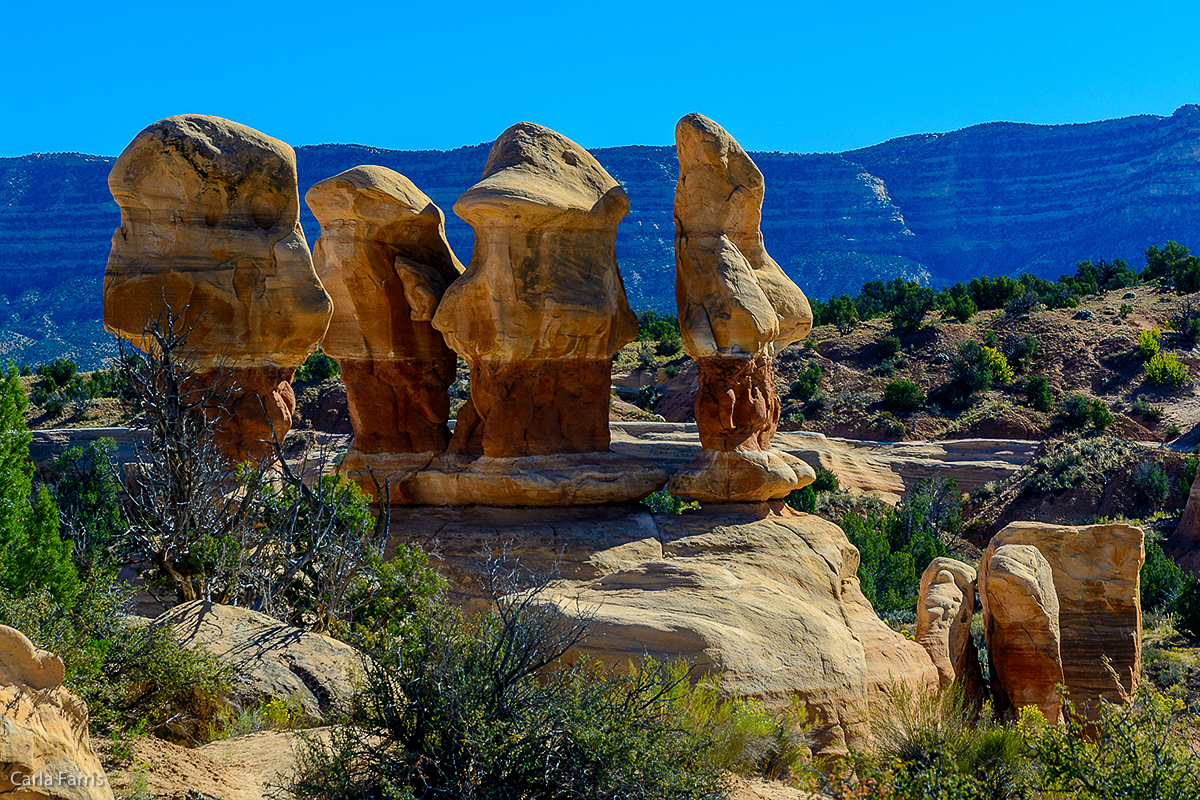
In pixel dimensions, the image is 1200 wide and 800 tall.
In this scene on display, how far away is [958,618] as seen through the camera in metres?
11.6

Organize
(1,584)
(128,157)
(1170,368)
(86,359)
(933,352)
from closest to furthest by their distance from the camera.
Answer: (1,584)
(128,157)
(1170,368)
(933,352)
(86,359)

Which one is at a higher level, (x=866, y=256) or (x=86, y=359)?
(x=866, y=256)

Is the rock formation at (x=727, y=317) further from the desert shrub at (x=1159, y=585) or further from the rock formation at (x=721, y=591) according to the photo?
the desert shrub at (x=1159, y=585)

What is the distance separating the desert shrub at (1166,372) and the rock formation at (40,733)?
41.3 metres

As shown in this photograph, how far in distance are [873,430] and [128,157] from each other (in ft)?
107

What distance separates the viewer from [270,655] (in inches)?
282

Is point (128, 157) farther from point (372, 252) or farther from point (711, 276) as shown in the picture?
point (711, 276)

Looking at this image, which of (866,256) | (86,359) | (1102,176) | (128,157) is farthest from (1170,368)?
(1102,176)

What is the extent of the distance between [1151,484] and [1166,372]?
1122 centimetres

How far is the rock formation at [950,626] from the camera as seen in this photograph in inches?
432

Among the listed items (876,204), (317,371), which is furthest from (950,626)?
(876,204)

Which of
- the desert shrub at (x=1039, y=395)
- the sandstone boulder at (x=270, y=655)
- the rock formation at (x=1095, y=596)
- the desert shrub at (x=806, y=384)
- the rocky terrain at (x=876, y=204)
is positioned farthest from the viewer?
the rocky terrain at (x=876, y=204)

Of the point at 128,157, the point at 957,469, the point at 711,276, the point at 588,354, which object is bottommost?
the point at 957,469

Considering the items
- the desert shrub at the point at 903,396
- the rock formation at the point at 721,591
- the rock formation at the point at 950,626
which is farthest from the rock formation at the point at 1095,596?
the desert shrub at the point at 903,396
